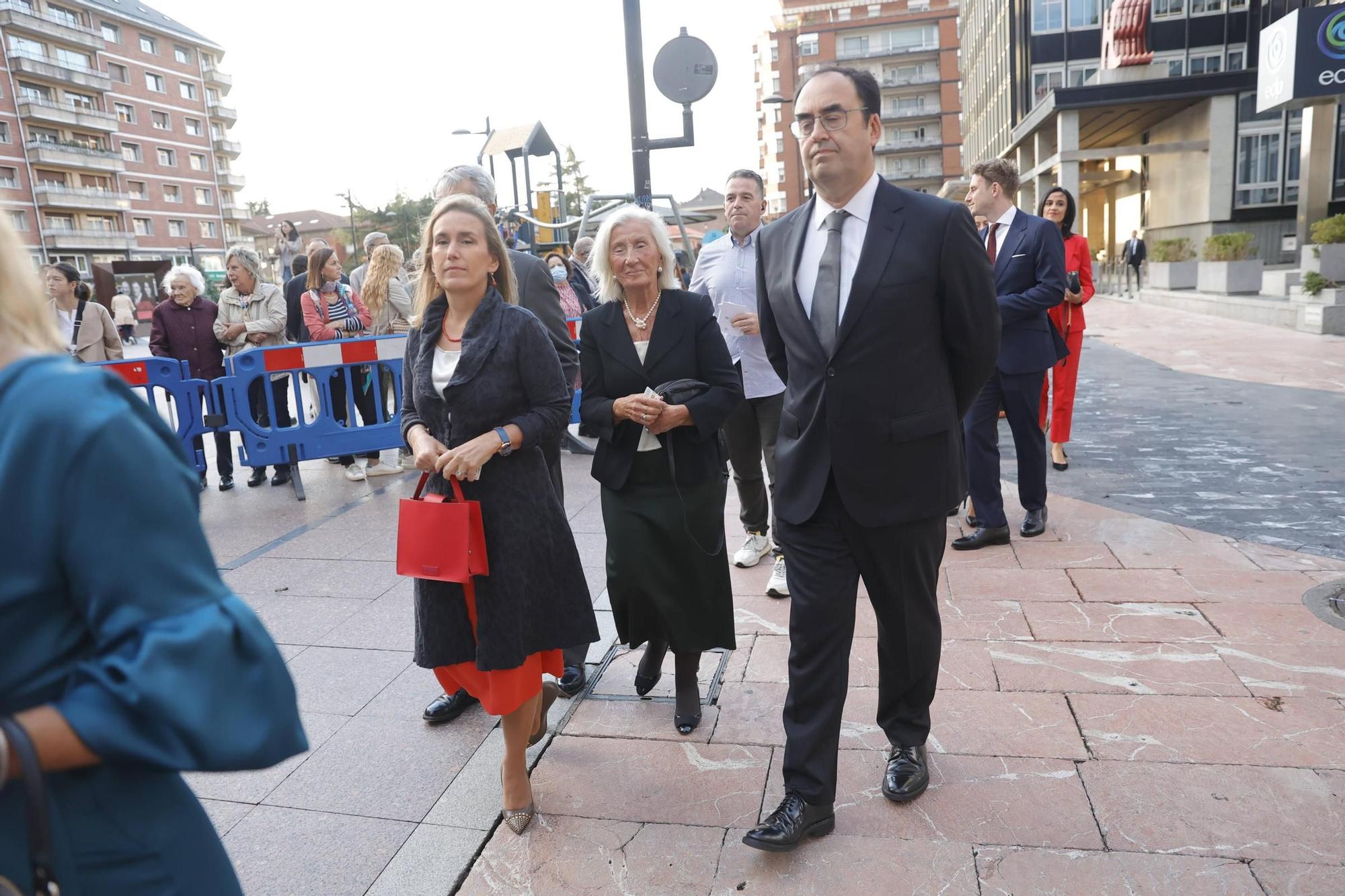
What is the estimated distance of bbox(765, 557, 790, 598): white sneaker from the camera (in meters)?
4.96

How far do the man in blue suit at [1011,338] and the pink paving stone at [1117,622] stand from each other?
1.09 m

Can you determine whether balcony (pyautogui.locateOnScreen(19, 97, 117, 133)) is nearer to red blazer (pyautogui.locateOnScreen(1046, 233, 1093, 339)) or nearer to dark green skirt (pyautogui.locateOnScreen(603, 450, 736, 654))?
red blazer (pyautogui.locateOnScreen(1046, 233, 1093, 339))

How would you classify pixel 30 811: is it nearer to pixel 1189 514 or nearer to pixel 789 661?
pixel 789 661

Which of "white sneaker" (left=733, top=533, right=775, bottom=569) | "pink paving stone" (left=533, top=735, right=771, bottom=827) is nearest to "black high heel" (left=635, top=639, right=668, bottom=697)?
"pink paving stone" (left=533, top=735, right=771, bottom=827)

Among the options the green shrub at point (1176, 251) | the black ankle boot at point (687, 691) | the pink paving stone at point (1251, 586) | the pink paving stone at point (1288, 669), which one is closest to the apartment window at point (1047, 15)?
the green shrub at point (1176, 251)

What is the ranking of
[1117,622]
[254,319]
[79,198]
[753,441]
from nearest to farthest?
1. [1117,622]
2. [753,441]
3. [254,319]
4. [79,198]

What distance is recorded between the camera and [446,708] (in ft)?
12.3

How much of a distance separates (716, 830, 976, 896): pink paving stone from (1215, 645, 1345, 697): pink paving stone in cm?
171

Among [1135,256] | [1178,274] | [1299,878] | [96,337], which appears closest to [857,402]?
[1299,878]

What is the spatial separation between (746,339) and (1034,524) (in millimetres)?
2217

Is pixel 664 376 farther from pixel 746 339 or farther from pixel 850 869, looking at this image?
pixel 850 869

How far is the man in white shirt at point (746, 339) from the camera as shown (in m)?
5.07

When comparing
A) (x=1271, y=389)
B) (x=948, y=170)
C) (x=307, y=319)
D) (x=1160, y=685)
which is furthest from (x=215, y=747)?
(x=948, y=170)

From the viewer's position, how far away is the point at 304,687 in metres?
4.10
